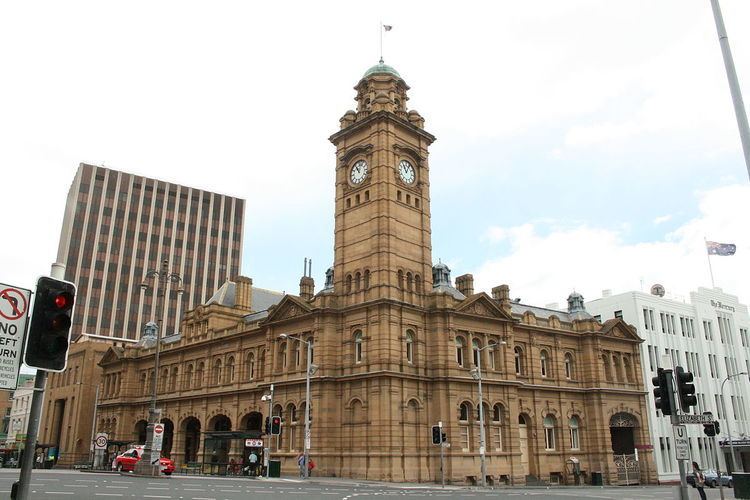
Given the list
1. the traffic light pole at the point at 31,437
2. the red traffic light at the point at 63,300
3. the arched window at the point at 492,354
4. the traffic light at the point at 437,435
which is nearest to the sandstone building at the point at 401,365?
the arched window at the point at 492,354

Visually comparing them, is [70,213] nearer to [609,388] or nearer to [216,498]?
[609,388]

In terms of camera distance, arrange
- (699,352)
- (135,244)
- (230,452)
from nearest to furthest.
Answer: (230,452) → (699,352) → (135,244)

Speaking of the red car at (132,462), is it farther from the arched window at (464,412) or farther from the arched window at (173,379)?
the arched window at (464,412)

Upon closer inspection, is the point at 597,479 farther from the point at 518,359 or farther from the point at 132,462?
the point at 132,462

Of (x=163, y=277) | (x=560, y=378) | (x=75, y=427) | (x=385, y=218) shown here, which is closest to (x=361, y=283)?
(x=385, y=218)

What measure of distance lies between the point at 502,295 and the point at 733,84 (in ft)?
142

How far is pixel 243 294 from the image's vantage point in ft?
242

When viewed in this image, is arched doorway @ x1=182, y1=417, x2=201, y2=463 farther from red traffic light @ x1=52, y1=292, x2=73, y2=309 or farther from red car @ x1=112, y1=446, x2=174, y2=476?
red traffic light @ x1=52, y1=292, x2=73, y2=309

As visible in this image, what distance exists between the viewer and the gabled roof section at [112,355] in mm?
81250

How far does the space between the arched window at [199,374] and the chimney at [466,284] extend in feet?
90.7

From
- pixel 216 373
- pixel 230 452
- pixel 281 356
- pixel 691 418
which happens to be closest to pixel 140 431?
pixel 216 373

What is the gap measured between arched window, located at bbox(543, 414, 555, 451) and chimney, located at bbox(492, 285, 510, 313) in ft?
36.4

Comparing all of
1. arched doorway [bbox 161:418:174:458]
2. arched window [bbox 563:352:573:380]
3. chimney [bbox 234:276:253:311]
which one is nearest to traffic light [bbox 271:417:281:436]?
arched window [bbox 563:352:573:380]

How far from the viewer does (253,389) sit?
57.6 metres
